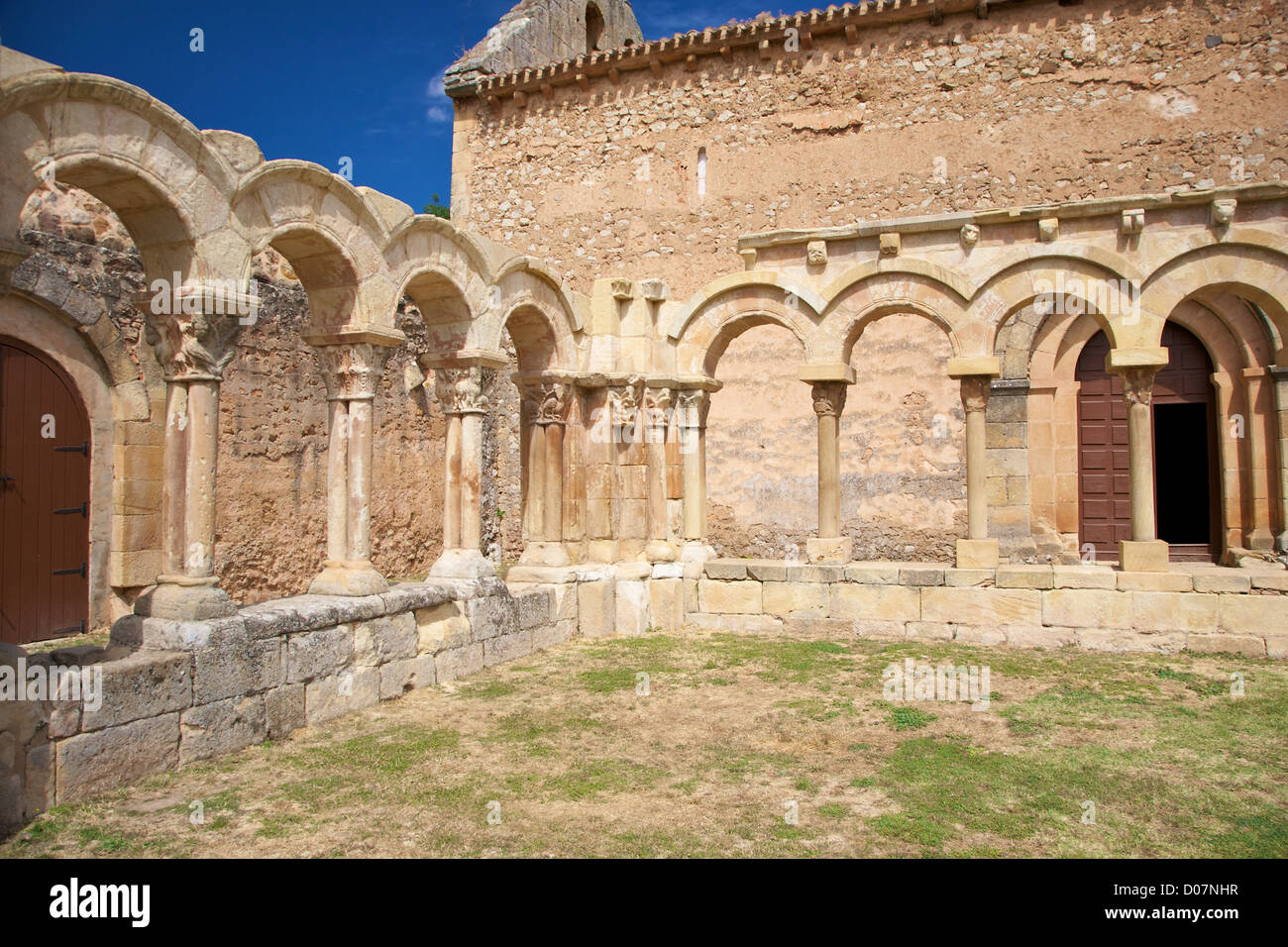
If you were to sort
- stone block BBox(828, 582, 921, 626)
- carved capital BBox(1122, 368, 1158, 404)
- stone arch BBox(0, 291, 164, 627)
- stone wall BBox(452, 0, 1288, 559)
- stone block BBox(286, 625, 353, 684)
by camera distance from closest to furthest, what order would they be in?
stone block BBox(286, 625, 353, 684) < stone arch BBox(0, 291, 164, 627) < carved capital BBox(1122, 368, 1158, 404) < stone block BBox(828, 582, 921, 626) < stone wall BBox(452, 0, 1288, 559)

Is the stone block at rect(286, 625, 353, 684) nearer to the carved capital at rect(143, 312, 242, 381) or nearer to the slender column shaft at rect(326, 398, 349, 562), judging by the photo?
the slender column shaft at rect(326, 398, 349, 562)

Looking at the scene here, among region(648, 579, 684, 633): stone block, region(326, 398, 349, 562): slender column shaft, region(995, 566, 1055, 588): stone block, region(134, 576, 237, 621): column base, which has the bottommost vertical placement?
region(648, 579, 684, 633): stone block

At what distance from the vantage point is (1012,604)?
9.01 metres

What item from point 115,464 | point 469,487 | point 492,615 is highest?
point 115,464

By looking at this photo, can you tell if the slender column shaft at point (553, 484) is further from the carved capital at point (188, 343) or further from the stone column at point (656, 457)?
the carved capital at point (188, 343)

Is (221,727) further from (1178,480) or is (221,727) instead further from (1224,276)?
(1178,480)

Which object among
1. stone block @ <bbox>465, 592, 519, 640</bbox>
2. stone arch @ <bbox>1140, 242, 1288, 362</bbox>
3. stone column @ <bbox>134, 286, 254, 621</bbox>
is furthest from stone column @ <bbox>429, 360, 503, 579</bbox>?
stone arch @ <bbox>1140, 242, 1288, 362</bbox>

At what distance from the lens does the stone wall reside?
1260 centimetres

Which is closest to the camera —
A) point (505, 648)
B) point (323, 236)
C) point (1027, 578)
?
point (323, 236)

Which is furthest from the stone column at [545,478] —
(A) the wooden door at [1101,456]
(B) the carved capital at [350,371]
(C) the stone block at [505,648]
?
(A) the wooden door at [1101,456]

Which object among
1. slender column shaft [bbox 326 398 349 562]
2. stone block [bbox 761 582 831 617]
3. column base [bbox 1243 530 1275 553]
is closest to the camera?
slender column shaft [bbox 326 398 349 562]

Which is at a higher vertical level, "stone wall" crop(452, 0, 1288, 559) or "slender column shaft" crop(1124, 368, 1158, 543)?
"stone wall" crop(452, 0, 1288, 559)

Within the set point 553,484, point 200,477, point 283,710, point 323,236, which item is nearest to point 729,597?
point 553,484

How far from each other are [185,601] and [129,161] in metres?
2.43
